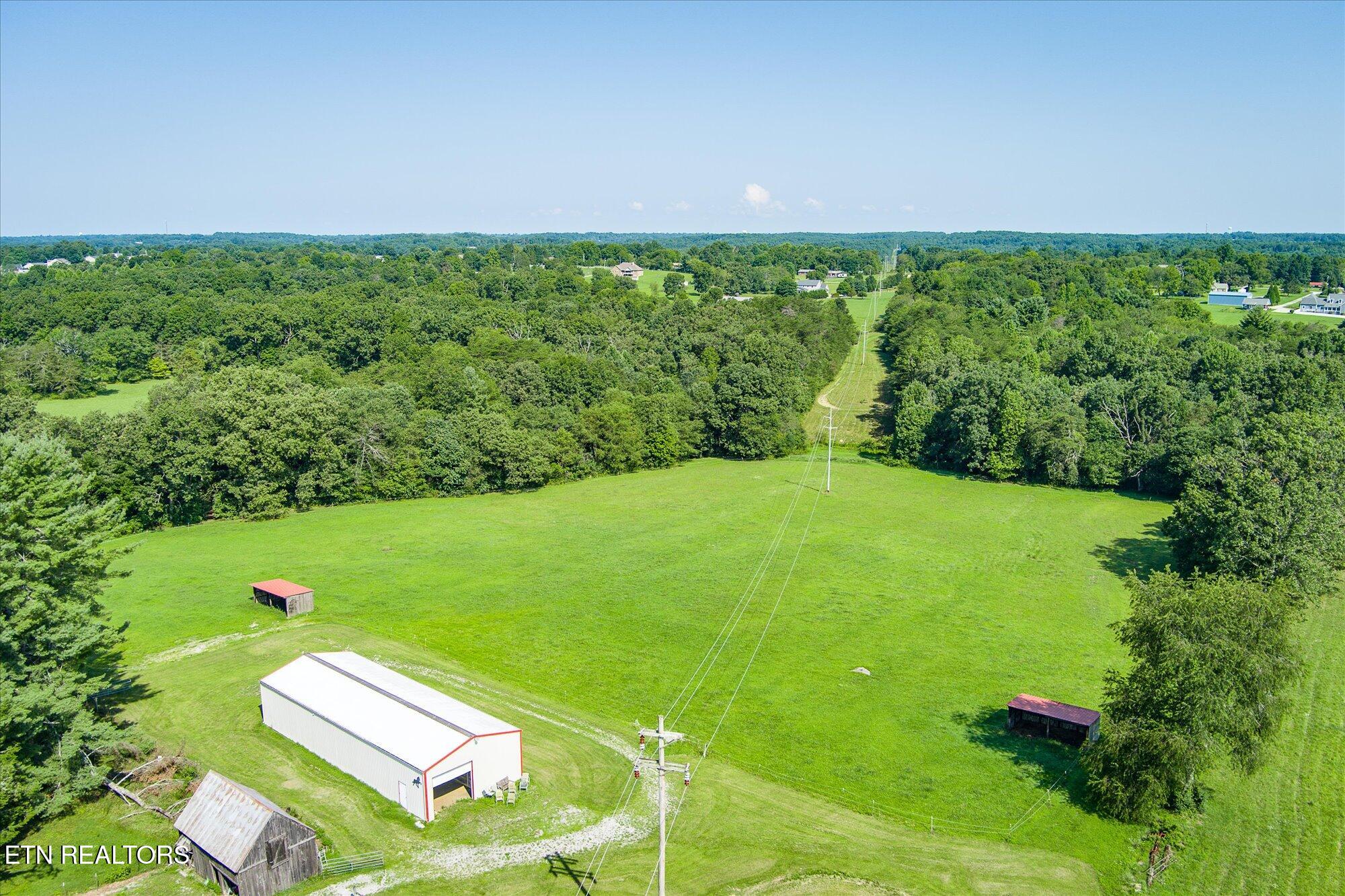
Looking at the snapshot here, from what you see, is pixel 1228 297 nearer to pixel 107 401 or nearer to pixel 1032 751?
pixel 1032 751

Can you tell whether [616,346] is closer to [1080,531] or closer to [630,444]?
[630,444]

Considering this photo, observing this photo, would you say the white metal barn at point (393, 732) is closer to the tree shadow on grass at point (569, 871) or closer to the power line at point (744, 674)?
the tree shadow on grass at point (569, 871)

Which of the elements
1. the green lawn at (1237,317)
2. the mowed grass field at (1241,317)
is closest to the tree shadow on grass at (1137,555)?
the mowed grass field at (1241,317)

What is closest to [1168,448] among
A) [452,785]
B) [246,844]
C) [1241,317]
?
[452,785]

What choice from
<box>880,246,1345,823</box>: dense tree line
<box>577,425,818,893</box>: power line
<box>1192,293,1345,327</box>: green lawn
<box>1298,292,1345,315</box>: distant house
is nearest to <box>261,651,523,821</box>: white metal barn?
<box>577,425,818,893</box>: power line

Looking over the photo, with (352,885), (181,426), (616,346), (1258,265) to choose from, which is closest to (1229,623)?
(352,885)

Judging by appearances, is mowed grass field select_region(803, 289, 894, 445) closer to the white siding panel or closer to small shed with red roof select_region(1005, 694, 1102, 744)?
small shed with red roof select_region(1005, 694, 1102, 744)
